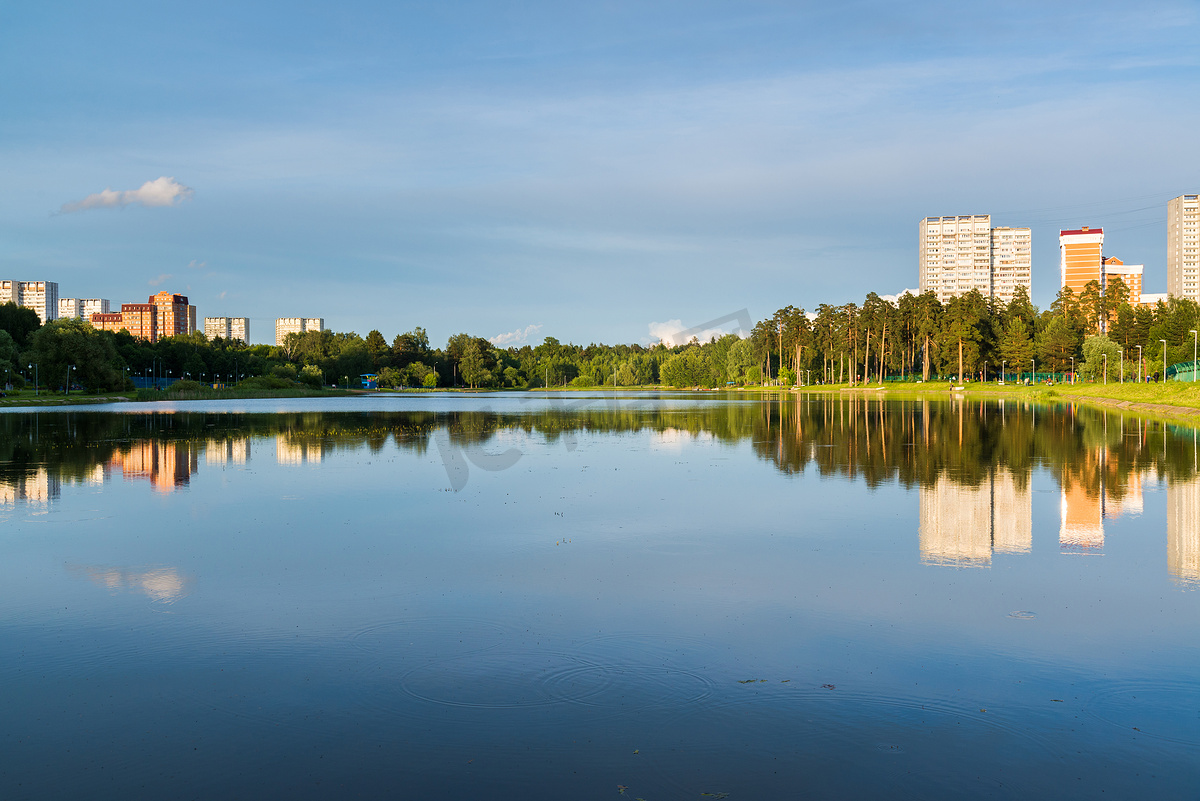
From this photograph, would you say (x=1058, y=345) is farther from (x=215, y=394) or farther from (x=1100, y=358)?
(x=215, y=394)

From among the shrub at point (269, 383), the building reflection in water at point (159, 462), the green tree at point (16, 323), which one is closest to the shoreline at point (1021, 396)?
the shrub at point (269, 383)

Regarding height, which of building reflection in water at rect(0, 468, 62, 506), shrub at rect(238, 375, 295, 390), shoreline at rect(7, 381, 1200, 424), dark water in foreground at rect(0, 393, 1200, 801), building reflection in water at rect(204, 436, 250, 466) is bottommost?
dark water in foreground at rect(0, 393, 1200, 801)

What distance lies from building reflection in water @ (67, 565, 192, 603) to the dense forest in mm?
82937

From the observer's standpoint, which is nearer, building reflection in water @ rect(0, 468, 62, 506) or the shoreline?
building reflection in water @ rect(0, 468, 62, 506)

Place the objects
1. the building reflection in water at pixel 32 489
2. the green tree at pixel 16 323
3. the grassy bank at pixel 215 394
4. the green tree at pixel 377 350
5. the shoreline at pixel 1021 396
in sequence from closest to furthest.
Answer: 1. the building reflection in water at pixel 32 489
2. the shoreline at pixel 1021 396
3. the grassy bank at pixel 215 394
4. the green tree at pixel 16 323
5. the green tree at pixel 377 350

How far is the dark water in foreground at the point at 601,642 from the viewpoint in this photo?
17.9 ft

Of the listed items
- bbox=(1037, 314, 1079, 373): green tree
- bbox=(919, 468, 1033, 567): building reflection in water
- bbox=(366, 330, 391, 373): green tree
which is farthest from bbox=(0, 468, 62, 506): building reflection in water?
bbox=(366, 330, 391, 373): green tree

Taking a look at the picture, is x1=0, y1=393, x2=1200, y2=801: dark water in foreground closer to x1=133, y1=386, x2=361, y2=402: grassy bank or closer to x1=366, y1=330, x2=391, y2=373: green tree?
x1=133, y1=386, x2=361, y2=402: grassy bank

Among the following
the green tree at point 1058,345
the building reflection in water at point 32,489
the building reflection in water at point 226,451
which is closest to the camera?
the building reflection in water at point 32,489

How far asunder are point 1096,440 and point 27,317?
128m

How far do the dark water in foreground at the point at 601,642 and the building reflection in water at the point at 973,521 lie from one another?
0.10 meters

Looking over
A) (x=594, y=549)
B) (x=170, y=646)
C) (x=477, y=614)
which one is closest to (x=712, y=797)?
(x=477, y=614)

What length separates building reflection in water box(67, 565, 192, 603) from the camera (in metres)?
9.47

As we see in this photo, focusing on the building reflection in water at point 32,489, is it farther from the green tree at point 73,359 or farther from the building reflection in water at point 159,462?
the green tree at point 73,359
